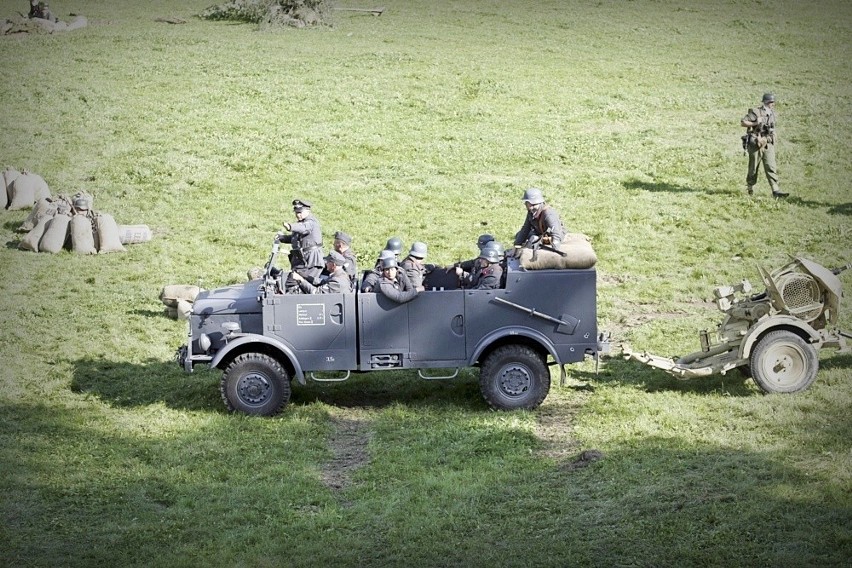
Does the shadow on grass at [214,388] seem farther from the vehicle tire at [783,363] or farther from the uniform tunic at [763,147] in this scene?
the uniform tunic at [763,147]

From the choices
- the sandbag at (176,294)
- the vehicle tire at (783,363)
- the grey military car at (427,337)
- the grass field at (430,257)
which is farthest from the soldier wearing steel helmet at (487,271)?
the sandbag at (176,294)

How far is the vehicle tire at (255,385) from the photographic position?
12.9 meters

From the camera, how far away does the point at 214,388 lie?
14305 mm

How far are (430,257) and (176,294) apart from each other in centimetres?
462

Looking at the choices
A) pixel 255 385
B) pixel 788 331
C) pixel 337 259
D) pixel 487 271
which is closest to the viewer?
pixel 788 331

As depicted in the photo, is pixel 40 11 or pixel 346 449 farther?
pixel 40 11

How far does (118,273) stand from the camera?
1958 centimetres

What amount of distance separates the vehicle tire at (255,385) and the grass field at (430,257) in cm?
26

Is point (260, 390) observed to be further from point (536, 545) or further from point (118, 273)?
point (118, 273)

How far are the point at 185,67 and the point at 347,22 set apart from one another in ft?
19.0

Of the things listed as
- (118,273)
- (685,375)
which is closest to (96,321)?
(118,273)

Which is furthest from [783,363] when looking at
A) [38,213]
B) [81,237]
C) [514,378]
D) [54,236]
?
[38,213]

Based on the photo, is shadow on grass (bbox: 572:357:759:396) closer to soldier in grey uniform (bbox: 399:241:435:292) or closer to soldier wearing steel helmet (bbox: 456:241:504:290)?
soldier wearing steel helmet (bbox: 456:241:504:290)

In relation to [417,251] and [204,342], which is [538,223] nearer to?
[417,251]
